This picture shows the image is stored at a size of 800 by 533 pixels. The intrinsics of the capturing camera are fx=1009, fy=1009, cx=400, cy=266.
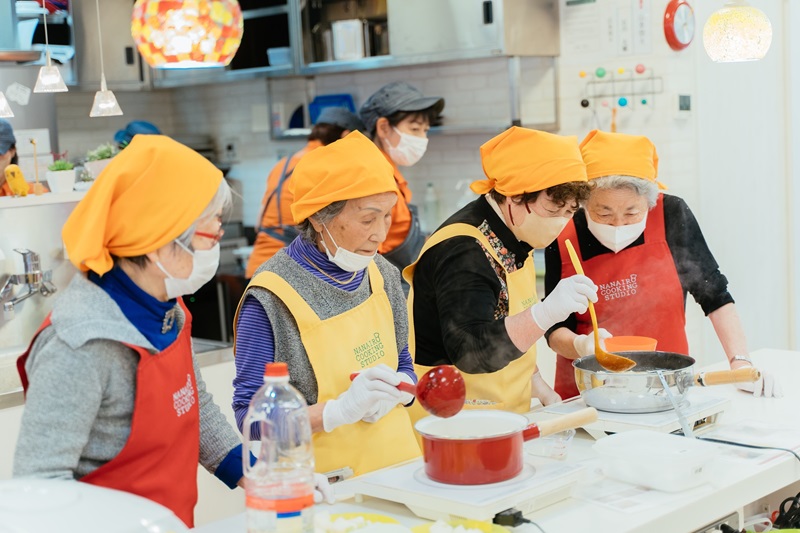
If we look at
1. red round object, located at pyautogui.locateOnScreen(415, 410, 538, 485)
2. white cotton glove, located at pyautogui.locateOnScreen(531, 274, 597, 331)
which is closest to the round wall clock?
white cotton glove, located at pyautogui.locateOnScreen(531, 274, 597, 331)

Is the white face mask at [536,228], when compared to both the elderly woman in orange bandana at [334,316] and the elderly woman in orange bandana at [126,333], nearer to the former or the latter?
the elderly woman in orange bandana at [334,316]

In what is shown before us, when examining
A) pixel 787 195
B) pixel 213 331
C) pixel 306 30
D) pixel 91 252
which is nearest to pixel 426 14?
pixel 306 30

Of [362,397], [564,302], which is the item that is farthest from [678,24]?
[362,397]

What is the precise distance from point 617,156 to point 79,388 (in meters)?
1.90

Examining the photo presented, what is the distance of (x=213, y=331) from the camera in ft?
23.3

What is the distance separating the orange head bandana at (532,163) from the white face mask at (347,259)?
0.47m

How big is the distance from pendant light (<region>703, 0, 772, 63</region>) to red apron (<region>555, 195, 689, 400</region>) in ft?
2.22

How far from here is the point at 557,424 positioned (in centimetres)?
229

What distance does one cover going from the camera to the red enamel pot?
2072mm

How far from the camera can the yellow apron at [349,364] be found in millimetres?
2508

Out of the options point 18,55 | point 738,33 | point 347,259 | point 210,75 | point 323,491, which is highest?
point 18,55

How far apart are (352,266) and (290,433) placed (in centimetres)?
83

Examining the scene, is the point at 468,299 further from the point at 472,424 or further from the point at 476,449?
the point at 476,449

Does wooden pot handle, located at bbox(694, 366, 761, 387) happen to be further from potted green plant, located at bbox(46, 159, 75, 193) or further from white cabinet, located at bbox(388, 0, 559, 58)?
potted green plant, located at bbox(46, 159, 75, 193)
